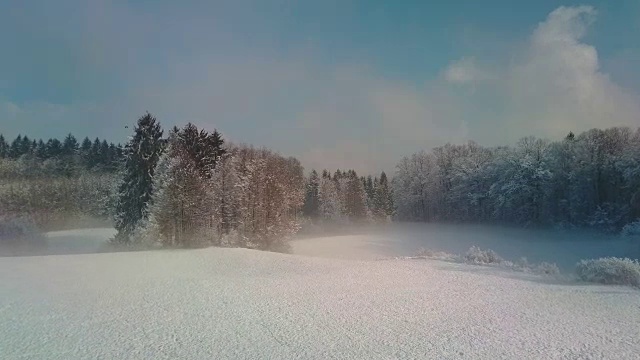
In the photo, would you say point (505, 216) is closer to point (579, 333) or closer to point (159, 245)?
point (159, 245)

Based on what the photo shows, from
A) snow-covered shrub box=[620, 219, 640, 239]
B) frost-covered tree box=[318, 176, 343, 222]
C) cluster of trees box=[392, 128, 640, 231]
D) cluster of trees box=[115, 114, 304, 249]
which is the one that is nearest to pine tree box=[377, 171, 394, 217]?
cluster of trees box=[392, 128, 640, 231]

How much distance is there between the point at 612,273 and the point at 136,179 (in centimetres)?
3971

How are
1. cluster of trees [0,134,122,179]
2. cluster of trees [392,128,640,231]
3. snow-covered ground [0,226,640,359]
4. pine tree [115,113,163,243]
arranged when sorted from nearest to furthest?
snow-covered ground [0,226,640,359]
pine tree [115,113,163,243]
cluster of trees [392,128,640,231]
cluster of trees [0,134,122,179]

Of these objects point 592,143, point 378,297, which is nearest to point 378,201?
point 592,143

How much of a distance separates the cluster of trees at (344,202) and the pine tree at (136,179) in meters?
43.9

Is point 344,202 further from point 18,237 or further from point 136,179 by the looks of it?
point 18,237

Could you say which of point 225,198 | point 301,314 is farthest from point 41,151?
point 301,314

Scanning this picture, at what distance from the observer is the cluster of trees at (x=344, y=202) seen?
87125mm

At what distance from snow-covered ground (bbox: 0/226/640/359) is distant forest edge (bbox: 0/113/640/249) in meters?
12.6

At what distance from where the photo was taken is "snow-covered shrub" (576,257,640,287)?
78.3 ft

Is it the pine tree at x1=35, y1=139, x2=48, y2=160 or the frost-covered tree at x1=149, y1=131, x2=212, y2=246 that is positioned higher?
the pine tree at x1=35, y1=139, x2=48, y2=160

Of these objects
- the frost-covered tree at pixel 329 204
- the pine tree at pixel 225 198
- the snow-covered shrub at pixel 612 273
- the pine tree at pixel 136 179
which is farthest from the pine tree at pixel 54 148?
the snow-covered shrub at pixel 612 273

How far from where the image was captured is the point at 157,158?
44938 mm

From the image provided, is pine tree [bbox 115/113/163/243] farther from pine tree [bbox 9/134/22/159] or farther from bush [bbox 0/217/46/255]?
pine tree [bbox 9/134/22/159]
